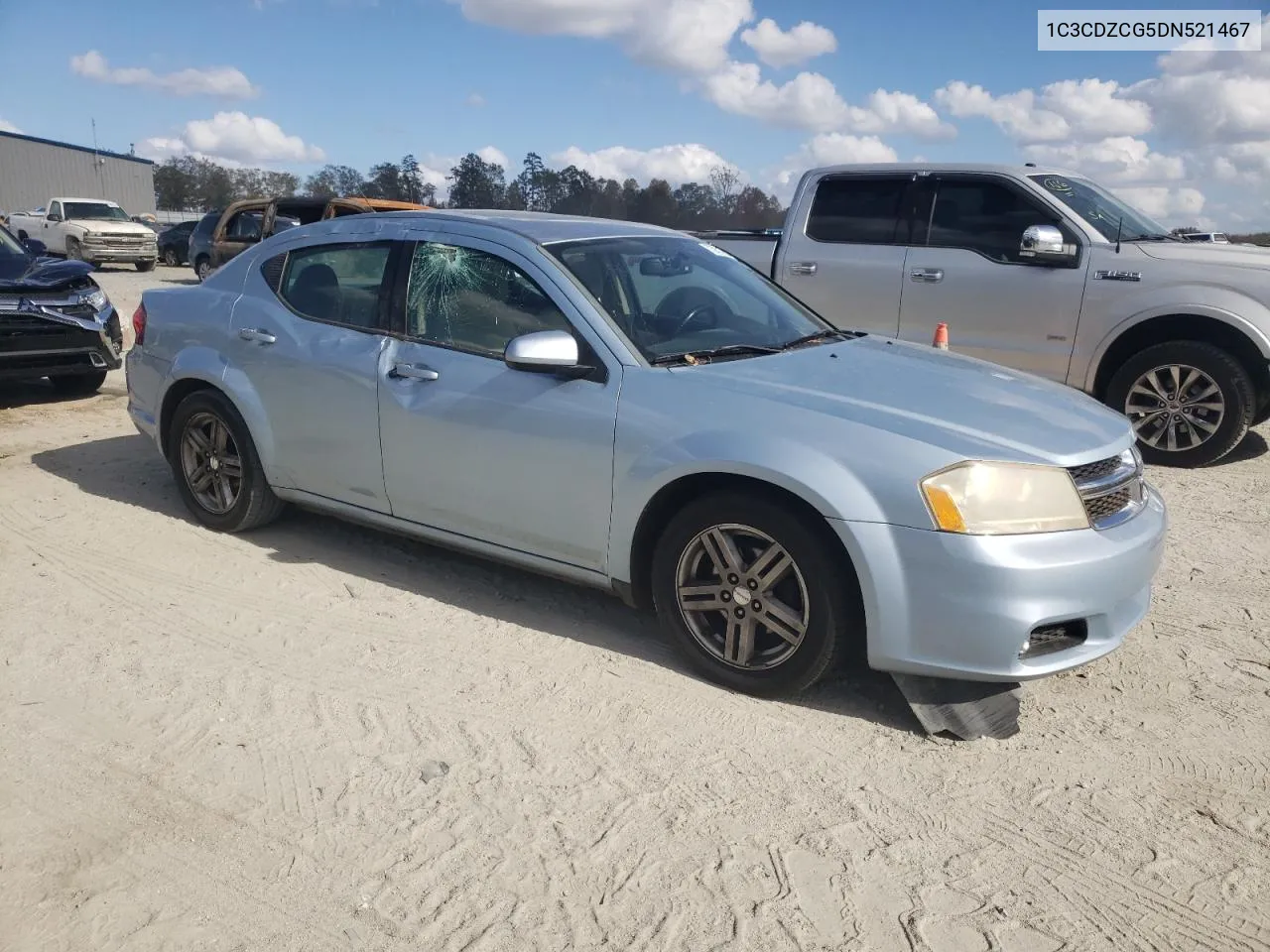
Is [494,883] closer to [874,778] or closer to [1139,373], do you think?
[874,778]

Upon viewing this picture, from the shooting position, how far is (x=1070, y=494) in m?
3.31

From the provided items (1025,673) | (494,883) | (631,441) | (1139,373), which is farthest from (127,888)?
(1139,373)

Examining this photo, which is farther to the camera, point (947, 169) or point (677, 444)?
point (947, 169)

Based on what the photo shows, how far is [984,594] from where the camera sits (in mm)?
3174

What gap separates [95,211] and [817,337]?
2890cm

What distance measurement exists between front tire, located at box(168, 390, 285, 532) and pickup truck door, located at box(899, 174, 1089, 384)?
16.6 ft

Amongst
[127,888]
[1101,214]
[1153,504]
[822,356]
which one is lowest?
[127,888]

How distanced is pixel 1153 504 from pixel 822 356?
1362 millimetres

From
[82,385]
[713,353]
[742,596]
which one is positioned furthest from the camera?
[82,385]

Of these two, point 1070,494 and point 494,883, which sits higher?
point 1070,494

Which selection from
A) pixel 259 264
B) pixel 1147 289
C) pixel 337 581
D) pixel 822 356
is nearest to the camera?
pixel 822 356

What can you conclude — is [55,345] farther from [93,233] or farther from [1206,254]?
[93,233]

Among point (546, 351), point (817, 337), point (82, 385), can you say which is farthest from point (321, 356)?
point (82, 385)

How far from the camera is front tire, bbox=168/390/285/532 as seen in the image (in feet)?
17.1
